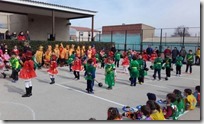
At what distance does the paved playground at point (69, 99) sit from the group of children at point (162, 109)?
0.29 metres

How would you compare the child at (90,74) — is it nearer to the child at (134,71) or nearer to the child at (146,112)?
the child at (134,71)

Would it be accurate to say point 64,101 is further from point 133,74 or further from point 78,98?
point 133,74

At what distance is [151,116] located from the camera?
483 centimetres

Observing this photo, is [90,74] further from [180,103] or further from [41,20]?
[41,20]

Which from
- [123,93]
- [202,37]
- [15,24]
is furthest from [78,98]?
[15,24]

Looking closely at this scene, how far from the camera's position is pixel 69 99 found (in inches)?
294

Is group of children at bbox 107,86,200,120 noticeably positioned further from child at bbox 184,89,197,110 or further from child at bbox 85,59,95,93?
child at bbox 85,59,95,93

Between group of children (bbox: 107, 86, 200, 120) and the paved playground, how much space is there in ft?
0.96

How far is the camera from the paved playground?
598 centimetres

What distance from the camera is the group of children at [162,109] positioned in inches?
190

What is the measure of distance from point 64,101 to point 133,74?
12.0 ft

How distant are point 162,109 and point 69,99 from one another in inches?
122

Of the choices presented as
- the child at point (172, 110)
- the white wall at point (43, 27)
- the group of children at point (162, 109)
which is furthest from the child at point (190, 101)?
the white wall at point (43, 27)

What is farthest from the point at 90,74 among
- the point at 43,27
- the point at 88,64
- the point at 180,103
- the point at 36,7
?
the point at 43,27
